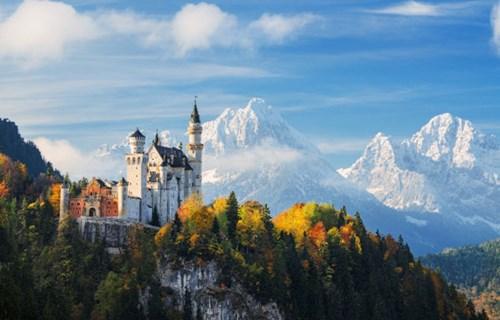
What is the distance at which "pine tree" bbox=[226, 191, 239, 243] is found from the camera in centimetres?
19075

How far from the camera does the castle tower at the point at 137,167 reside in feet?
625

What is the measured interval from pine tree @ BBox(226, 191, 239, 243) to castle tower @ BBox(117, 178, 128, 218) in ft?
65.1

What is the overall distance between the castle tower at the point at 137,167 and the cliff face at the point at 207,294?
18.3 m

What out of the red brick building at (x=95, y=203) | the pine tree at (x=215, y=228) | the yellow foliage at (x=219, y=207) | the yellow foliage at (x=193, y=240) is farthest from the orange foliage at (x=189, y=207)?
the red brick building at (x=95, y=203)

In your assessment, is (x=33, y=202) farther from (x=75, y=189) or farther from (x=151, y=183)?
(x=151, y=183)

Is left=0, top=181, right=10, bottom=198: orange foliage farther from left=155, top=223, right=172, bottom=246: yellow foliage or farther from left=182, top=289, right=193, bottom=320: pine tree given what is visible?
left=182, top=289, right=193, bottom=320: pine tree

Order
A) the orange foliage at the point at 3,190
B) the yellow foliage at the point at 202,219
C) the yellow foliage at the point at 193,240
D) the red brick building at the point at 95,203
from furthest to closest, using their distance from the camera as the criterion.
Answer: the orange foliage at the point at 3,190
the red brick building at the point at 95,203
the yellow foliage at the point at 202,219
the yellow foliage at the point at 193,240

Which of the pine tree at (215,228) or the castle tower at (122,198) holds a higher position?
the castle tower at (122,198)

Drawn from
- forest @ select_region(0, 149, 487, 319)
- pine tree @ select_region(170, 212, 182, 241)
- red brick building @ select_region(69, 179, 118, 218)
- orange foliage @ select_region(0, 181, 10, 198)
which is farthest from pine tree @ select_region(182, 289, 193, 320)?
orange foliage @ select_region(0, 181, 10, 198)

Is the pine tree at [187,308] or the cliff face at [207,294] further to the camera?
the cliff face at [207,294]

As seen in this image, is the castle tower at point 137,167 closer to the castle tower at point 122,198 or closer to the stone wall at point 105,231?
the castle tower at point 122,198

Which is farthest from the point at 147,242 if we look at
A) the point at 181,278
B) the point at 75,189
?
the point at 75,189

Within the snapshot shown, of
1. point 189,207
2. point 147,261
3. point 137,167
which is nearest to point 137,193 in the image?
point 137,167

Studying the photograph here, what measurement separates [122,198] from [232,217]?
70.6 feet
